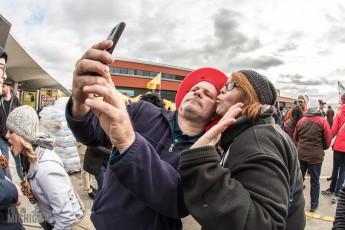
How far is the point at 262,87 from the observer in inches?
51.1

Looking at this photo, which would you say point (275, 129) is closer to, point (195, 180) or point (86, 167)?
point (195, 180)

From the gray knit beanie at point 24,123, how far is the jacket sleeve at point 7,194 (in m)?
0.61

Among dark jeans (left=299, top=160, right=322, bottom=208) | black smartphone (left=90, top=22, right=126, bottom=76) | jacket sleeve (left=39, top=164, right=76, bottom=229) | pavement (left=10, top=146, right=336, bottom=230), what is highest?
black smartphone (left=90, top=22, right=126, bottom=76)

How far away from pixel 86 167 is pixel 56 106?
2.63 metres

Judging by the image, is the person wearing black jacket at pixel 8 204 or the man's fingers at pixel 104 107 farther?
the person wearing black jacket at pixel 8 204

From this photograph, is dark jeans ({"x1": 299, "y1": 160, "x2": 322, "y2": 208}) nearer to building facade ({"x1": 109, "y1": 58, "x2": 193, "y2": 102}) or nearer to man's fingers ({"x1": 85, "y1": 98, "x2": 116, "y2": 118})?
man's fingers ({"x1": 85, "y1": 98, "x2": 116, "y2": 118})

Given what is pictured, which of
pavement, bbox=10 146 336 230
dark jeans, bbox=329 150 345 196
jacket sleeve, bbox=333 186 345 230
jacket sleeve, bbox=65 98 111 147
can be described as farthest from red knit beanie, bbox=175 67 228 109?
dark jeans, bbox=329 150 345 196

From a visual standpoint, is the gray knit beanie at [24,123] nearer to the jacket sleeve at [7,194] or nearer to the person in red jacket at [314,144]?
the jacket sleeve at [7,194]

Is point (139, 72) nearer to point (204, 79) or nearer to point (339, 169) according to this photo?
point (339, 169)

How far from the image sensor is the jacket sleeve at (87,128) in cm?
120

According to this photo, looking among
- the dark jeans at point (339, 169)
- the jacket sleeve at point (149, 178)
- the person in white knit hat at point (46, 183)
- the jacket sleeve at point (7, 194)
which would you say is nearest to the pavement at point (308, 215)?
the dark jeans at point (339, 169)

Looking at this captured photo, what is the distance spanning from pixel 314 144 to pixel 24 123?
4502 mm

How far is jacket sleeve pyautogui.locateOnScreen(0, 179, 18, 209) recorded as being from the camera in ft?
5.36

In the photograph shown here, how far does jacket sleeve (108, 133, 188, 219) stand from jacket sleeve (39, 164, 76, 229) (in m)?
1.35
